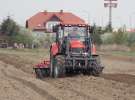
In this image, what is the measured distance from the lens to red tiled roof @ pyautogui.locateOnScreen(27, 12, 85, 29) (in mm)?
126250

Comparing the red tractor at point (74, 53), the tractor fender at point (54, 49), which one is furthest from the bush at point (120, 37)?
the red tractor at point (74, 53)

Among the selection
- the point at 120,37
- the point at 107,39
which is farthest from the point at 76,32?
the point at 107,39

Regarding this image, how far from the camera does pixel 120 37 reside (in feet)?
279

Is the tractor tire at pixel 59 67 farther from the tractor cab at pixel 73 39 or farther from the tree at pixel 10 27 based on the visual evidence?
the tree at pixel 10 27

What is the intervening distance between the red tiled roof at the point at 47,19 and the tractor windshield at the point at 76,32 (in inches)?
3929

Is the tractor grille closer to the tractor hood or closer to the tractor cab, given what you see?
the tractor cab

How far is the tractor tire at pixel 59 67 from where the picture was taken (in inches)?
934

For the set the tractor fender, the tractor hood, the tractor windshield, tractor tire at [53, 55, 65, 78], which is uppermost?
the tractor windshield

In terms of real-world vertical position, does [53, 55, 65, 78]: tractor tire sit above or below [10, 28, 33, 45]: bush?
above

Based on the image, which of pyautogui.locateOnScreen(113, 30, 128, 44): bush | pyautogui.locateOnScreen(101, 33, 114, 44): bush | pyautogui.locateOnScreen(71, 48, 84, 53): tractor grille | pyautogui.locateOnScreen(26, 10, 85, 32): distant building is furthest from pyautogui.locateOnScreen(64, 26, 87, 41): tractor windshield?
pyautogui.locateOnScreen(26, 10, 85, 32): distant building

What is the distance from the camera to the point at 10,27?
9325 centimetres

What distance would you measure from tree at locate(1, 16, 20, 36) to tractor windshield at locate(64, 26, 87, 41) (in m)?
69.2

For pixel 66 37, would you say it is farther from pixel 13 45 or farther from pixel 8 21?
pixel 8 21

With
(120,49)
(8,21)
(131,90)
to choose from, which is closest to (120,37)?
(120,49)
